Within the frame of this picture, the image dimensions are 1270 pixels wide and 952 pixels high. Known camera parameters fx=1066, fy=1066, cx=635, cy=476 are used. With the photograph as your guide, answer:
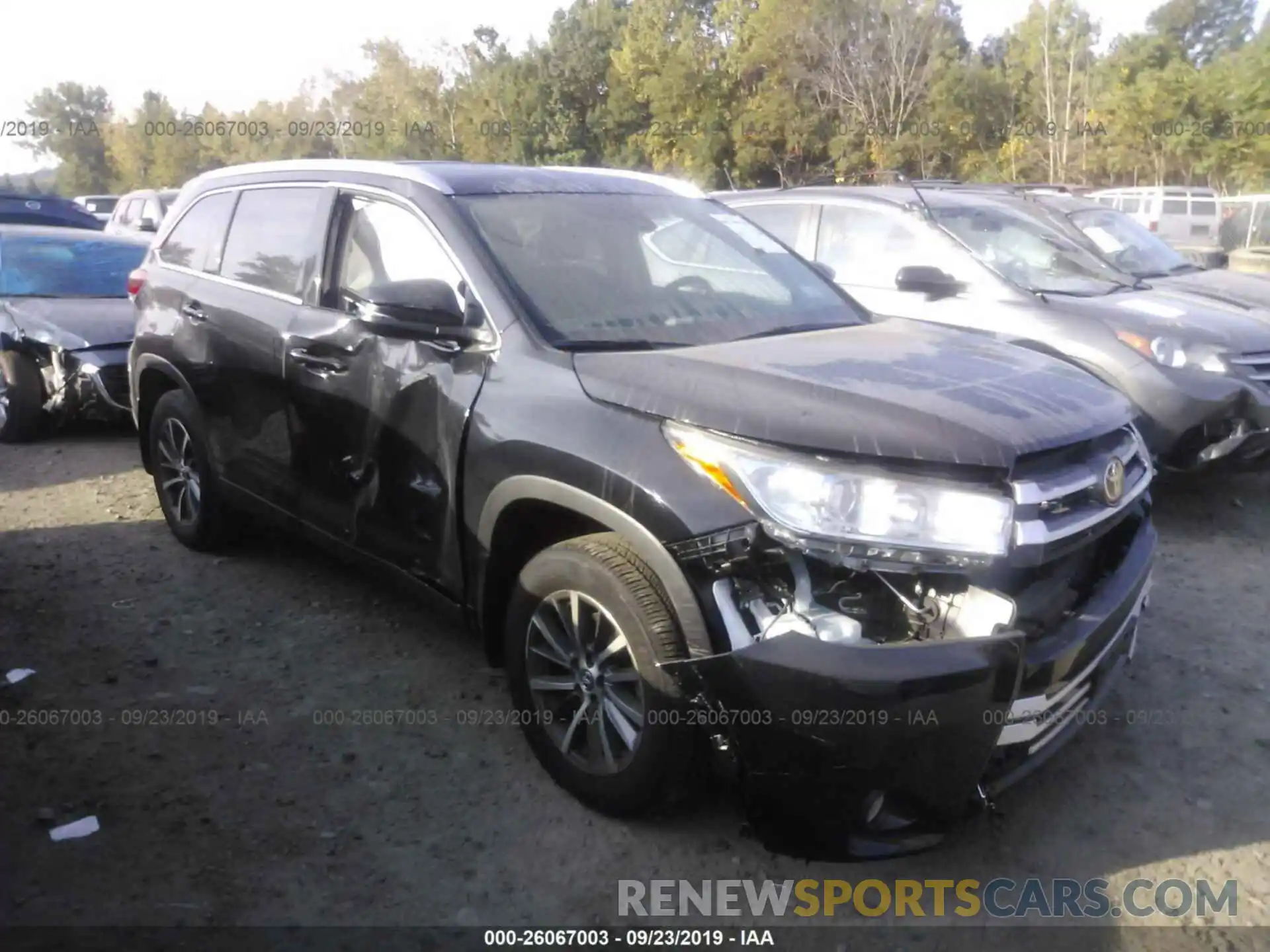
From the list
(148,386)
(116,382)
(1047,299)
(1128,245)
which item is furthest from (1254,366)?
(116,382)

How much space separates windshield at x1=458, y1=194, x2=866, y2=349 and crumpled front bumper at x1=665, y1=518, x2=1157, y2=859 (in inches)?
47.6

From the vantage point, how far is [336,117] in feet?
147

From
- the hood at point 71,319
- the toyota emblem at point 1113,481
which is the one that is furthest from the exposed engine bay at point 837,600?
the hood at point 71,319

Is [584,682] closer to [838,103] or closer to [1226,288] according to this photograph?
[1226,288]

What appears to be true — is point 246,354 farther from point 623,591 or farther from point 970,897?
point 970,897

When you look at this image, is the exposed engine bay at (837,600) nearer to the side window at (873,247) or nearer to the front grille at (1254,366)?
the front grille at (1254,366)

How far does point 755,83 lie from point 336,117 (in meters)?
20.3

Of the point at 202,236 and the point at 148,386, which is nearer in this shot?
the point at 202,236

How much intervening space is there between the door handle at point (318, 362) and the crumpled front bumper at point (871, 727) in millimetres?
1845

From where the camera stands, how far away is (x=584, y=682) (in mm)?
3053

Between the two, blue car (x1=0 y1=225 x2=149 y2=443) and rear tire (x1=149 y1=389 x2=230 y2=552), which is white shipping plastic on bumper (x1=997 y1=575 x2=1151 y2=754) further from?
blue car (x1=0 y1=225 x2=149 y2=443)

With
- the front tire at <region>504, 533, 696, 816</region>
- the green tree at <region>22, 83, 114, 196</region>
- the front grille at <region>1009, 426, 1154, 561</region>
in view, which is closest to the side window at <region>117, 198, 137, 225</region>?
the front tire at <region>504, 533, 696, 816</region>

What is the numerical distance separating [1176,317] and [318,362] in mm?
4569

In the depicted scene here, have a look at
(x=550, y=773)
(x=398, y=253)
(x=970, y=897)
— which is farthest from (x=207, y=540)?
(x=970, y=897)
